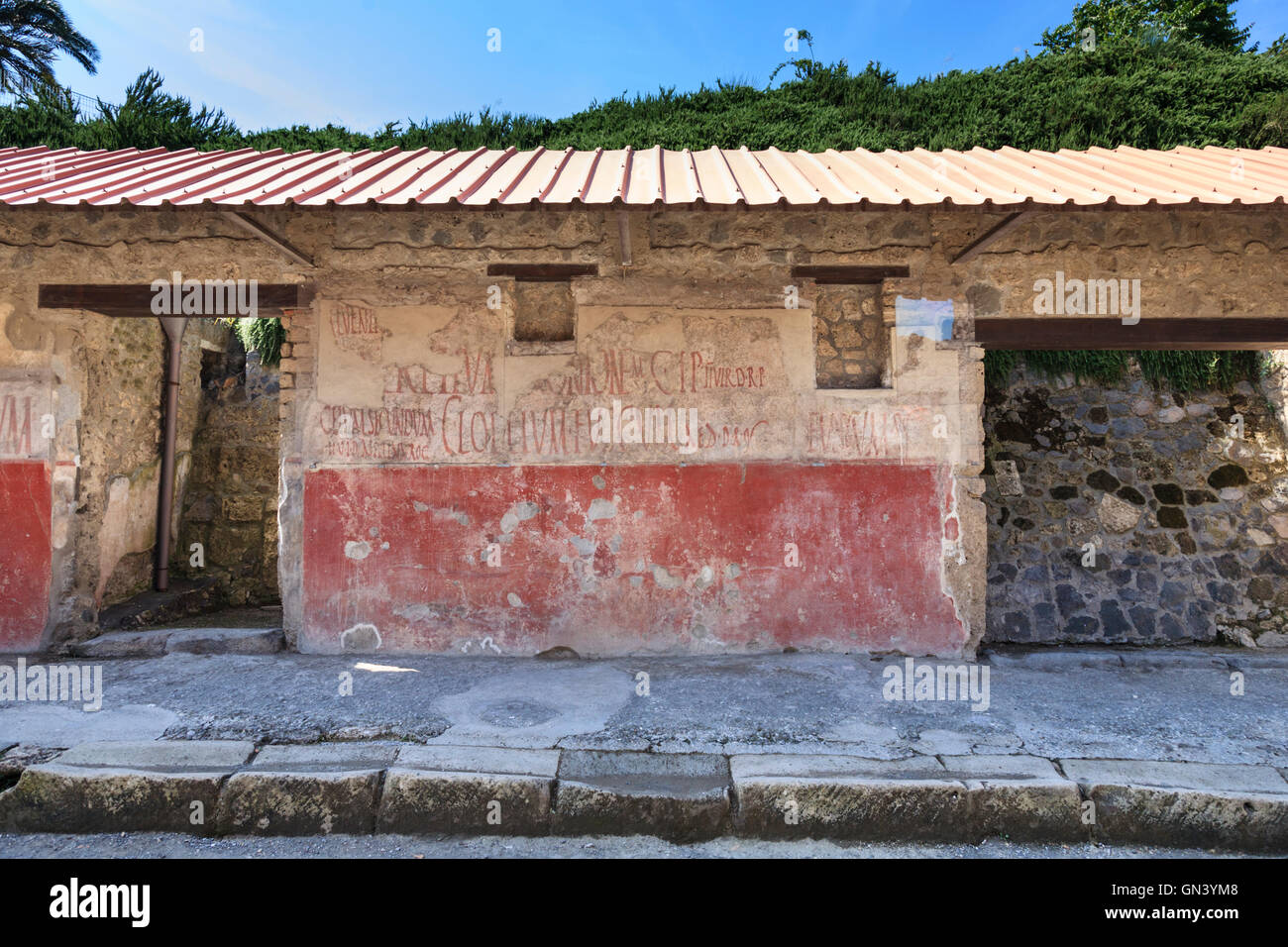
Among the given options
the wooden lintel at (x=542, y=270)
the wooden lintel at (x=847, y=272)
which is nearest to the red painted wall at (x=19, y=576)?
the wooden lintel at (x=542, y=270)

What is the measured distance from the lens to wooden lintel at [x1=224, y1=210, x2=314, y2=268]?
4516mm

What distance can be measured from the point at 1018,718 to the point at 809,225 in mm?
3433

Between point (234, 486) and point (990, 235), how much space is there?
7.90m

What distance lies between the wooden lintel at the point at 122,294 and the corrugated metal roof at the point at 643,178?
69cm

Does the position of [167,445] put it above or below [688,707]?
above

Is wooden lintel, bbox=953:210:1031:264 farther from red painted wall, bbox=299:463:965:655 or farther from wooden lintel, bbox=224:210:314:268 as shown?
wooden lintel, bbox=224:210:314:268

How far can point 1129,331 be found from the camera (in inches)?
208

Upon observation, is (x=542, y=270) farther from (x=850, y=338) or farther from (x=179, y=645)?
(x=179, y=645)

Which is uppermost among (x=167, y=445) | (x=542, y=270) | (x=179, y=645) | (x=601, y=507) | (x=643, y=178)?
(x=643, y=178)

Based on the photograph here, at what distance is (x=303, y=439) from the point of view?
5.15 m

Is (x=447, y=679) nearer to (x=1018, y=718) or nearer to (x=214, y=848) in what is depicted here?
(x=214, y=848)

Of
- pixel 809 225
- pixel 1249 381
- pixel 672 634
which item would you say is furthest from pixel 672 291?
pixel 1249 381

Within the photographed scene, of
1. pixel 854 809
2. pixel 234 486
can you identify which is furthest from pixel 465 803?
pixel 234 486

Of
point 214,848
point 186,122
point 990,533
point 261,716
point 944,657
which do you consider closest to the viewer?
point 214,848
